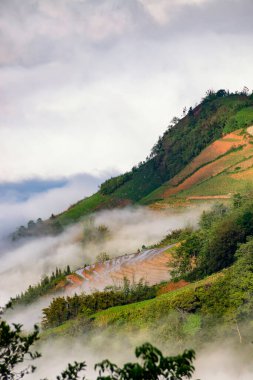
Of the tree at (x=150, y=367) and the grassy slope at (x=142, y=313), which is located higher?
the tree at (x=150, y=367)

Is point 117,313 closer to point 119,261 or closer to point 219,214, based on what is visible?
point 219,214

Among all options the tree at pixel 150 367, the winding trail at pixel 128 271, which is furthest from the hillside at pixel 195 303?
the tree at pixel 150 367

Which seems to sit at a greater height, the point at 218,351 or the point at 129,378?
the point at 129,378

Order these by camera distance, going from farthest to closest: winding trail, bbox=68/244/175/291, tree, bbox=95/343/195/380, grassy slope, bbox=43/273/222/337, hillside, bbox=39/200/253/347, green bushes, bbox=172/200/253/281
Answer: winding trail, bbox=68/244/175/291, green bushes, bbox=172/200/253/281, grassy slope, bbox=43/273/222/337, hillside, bbox=39/200/253/347, tree, bbox=95/343/195/380

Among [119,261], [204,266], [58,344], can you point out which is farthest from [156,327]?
[119,261]

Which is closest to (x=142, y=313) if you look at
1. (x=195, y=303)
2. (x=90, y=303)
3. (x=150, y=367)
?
(x=195, y=303)

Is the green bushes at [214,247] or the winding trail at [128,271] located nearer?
the green bushes at [214,247]

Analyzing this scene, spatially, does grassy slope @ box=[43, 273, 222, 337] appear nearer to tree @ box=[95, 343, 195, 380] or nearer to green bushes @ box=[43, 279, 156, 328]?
green bushes @ box=[43, 279, 156, 328]

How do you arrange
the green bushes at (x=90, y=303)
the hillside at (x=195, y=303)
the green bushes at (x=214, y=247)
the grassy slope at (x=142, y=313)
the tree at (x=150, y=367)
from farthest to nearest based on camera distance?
the green bushes at (x=90, y=303), the green bushes at (x=214, y=247), the grassy slope at (x=142, y=313), the hillside at (x=195, y=303), the tree at (x=150, y=367)

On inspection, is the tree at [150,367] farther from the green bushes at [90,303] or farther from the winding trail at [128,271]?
the winding trail at [128,271]

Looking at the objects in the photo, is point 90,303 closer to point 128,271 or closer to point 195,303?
point 195,303

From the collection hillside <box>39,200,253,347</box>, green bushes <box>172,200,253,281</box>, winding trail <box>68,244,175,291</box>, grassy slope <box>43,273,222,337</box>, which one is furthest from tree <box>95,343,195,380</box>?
winding trail <box>68,244,175,291</box>

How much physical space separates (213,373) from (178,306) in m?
17.6

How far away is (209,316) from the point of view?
272 feet
